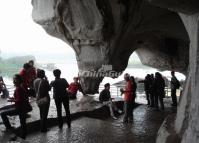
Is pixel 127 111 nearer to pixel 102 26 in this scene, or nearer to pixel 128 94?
pixel 128 94

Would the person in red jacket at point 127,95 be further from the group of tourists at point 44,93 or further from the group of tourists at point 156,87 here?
the group of tourists at point 156,87

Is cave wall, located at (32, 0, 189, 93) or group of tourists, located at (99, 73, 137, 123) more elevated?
cave wall, located at (32, 0, 189, 93)

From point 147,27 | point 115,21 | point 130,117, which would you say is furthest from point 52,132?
point 147,27

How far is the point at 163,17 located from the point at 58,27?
4.52m

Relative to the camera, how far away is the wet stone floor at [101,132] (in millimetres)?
8367

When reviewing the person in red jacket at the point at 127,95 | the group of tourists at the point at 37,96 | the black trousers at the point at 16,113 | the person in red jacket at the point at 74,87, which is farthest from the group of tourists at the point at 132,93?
the black trousers at the point at 16,113

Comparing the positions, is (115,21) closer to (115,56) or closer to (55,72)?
(115,56)

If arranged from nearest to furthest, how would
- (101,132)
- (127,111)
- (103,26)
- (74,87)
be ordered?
(101,132)
(127,111)
(103,26)
(74,87)

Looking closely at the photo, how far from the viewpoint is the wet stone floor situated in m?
8.37

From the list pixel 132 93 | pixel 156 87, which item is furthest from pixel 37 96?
pixel 156 87

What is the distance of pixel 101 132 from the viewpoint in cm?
927

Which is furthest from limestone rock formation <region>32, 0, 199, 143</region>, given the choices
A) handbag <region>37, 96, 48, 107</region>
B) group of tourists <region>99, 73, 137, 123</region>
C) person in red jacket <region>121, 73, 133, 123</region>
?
handbag <region>37, 96, 48, 107</region>

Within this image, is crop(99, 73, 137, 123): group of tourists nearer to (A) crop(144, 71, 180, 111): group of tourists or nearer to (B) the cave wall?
(A) crop(144, 71, 180, 111): group of tourists

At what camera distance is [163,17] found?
1494 cm
